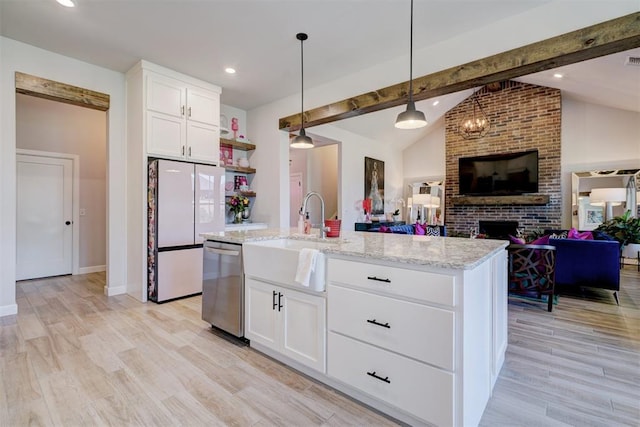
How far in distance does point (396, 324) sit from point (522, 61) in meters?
2.60

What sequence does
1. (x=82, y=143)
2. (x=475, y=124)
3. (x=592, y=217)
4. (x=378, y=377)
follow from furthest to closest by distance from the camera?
(x=475, y=124) < (x=592, y=217) < (x=82, y=143) < (x=378, y=377)

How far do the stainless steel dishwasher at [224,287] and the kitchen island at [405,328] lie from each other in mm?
461

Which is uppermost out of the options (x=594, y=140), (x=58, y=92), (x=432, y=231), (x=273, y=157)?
(x=594, y=140)

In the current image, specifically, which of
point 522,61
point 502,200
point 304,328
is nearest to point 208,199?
point 304,328

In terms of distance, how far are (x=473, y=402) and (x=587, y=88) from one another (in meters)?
6.80

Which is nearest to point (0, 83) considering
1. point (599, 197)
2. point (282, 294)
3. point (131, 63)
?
point (131, 63)

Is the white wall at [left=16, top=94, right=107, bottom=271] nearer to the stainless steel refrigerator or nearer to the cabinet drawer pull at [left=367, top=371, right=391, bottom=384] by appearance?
the stainless steel refrigerator

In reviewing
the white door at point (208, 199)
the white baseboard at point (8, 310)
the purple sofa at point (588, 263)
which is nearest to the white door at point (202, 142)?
the white door at point (208, 199)

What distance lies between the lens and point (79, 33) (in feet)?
10.2

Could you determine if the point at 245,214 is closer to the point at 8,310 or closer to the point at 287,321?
the point at 8,310

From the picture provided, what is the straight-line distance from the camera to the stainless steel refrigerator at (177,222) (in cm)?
365

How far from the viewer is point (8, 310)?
127 inches

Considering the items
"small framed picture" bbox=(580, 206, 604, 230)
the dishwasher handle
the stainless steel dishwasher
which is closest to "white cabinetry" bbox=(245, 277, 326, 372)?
the stainless steel dishwasher

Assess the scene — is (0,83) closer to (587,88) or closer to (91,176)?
(91,176)
